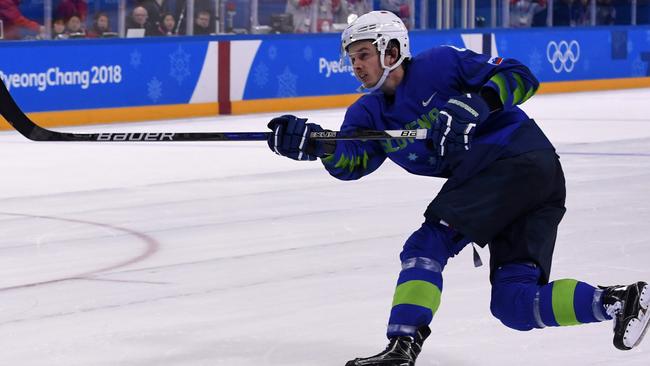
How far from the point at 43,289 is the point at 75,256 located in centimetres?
87

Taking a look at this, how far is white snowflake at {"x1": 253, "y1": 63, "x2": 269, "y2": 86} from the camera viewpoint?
16.4 m

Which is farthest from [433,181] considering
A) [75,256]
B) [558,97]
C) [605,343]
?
[558,97]

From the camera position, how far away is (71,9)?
14555 millimetres

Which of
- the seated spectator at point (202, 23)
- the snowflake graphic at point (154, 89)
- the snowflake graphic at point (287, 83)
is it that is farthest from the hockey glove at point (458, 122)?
the snowflake graphic at point (287, 83)

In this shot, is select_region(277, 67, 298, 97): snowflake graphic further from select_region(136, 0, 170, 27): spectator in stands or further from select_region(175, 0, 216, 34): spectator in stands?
select_region(136, 0, 170, 27): spectator in stands

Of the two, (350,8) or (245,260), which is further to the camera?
(350,8)

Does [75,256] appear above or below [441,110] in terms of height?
below

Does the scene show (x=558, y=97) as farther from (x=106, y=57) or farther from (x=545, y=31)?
(x=106, y=57)

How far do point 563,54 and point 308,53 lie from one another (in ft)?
15.9

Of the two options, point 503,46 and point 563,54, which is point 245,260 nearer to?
point 503,46

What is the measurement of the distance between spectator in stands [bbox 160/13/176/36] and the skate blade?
467 inches

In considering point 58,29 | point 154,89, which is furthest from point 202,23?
point 58,29

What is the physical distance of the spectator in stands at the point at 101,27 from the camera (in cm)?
1468

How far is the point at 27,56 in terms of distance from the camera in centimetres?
1388
